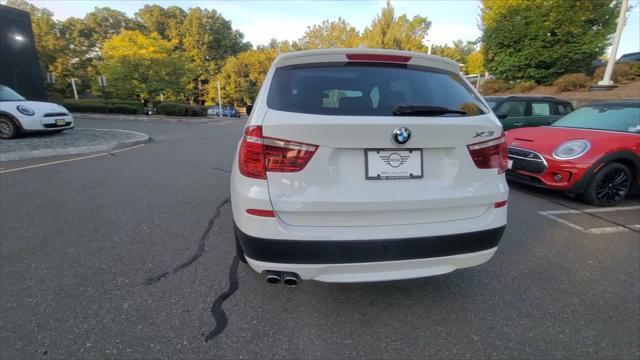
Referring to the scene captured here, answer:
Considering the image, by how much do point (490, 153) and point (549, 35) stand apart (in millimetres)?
22214

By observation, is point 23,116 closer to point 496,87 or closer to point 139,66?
point 139,66

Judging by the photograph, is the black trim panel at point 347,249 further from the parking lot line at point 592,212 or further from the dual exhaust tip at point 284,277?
the parking lot line at point 592,212

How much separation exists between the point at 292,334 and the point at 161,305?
97 centimetres

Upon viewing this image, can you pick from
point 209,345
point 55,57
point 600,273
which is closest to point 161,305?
point 209,345

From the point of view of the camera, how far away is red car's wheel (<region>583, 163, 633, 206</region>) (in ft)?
14.0

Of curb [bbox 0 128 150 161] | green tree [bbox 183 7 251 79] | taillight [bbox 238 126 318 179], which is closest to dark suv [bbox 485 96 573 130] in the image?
taillight [bbox 238 126 318 179]

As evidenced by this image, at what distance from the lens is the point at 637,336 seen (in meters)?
1.99

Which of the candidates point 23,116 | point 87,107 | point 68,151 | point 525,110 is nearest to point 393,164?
point 525,110

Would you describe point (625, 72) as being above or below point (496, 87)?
above

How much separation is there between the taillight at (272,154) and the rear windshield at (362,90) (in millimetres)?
211

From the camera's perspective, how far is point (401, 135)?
174 cm

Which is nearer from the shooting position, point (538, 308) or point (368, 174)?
point (368, 174)

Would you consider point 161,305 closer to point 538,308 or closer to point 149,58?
point 538,308

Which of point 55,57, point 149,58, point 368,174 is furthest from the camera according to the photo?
point 55,57
